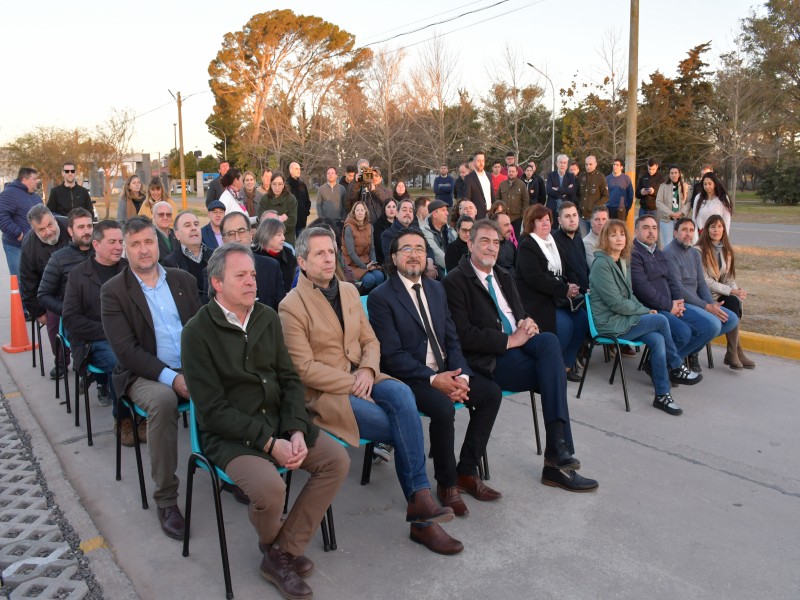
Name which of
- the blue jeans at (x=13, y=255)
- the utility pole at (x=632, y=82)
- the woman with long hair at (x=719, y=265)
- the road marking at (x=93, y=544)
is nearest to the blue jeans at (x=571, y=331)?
the woman with long hair at (x=719, y=265)

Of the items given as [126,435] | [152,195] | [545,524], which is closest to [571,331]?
[545,524]

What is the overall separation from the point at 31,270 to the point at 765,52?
38377 mm

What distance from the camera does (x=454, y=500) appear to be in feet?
11.9

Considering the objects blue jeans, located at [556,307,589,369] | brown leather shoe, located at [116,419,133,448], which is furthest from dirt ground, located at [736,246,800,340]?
brown leather shoe, located at [116,419,133,448]

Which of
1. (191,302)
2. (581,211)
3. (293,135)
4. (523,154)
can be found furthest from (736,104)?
(191,302)

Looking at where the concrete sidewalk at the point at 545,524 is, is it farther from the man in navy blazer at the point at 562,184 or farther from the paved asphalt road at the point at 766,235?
the paved asphalt road at the point at 766,235

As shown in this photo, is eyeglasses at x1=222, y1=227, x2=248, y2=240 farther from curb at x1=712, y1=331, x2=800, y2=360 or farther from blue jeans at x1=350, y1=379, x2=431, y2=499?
curb at x1=712, y1=331, x2=800, y2=360

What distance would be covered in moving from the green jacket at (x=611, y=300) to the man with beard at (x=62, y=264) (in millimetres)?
4322

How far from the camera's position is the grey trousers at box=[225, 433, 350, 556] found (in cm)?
291

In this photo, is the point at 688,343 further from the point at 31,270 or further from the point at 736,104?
the point at 736,104

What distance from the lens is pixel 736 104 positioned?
26.4m

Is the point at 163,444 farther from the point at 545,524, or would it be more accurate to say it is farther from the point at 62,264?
the point at 62,264

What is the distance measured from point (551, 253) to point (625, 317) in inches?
34.0

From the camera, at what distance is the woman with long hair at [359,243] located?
8234 mm
